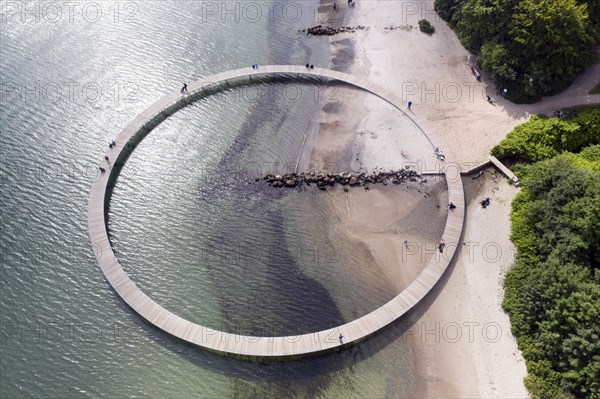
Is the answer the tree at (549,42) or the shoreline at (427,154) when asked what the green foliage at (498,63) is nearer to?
the tree at (549,42)

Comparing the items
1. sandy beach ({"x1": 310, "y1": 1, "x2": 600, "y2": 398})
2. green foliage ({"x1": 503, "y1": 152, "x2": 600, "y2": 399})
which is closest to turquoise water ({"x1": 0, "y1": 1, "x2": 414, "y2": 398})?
sandy beach ({"x1": 310, "y1": 1, "x2": 600, "y2": 398})

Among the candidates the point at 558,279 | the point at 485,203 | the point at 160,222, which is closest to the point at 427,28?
the point at 485,203

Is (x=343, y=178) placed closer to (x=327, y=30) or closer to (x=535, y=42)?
(x=535, y=42)

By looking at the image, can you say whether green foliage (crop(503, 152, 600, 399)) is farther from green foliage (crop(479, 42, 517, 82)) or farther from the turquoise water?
green foliage (crop(479, 42, 517, 82))

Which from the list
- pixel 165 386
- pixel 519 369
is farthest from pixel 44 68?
pixel 519 369

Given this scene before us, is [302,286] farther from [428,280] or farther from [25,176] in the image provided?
[25,176]

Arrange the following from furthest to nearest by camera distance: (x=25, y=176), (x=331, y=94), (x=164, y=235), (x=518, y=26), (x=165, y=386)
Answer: (x=331, y=94)
(x=518, y=26)
(x=25, y=176)
(x=164, y=235)
(x=165, y=386)
